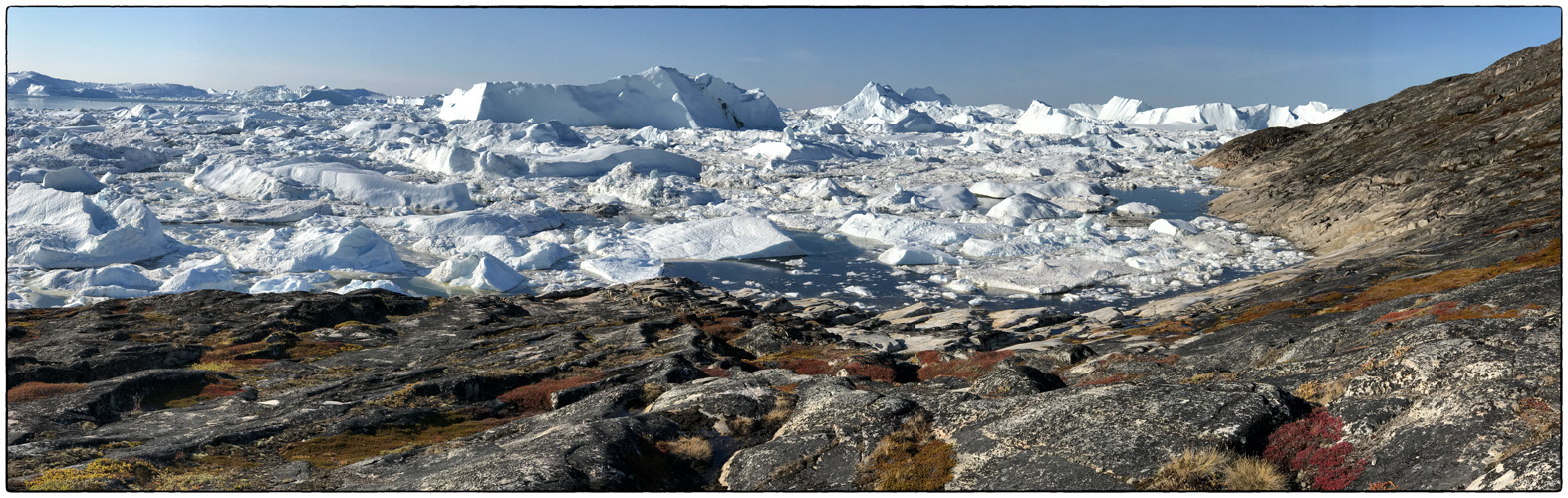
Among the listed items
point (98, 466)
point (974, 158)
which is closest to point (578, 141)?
point (974, 158)

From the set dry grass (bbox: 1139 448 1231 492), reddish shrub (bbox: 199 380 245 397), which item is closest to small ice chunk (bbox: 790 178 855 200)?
reddish shrub (bbox: 199 380 245 397)

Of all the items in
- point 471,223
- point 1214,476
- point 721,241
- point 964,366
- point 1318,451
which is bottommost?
point 721,241

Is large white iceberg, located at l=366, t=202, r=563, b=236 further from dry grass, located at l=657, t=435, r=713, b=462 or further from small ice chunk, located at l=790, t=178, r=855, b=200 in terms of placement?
Answer: dry grass, located at l=657, t=435, r=713, b=462

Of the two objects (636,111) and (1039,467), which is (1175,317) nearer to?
(1039,467)

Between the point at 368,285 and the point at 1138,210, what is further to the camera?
the point at 1138,210

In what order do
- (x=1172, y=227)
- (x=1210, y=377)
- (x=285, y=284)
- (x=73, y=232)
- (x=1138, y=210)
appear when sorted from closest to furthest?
(x=1210, y=377)
(x=285, y=284)
(x=73, y=232)
(x=1172, y=227)
(x=1138, y=210)

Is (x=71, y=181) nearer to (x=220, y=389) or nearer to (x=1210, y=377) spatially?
(x=220, y=389)

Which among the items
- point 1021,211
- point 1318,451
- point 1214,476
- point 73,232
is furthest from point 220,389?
point 1021,211
